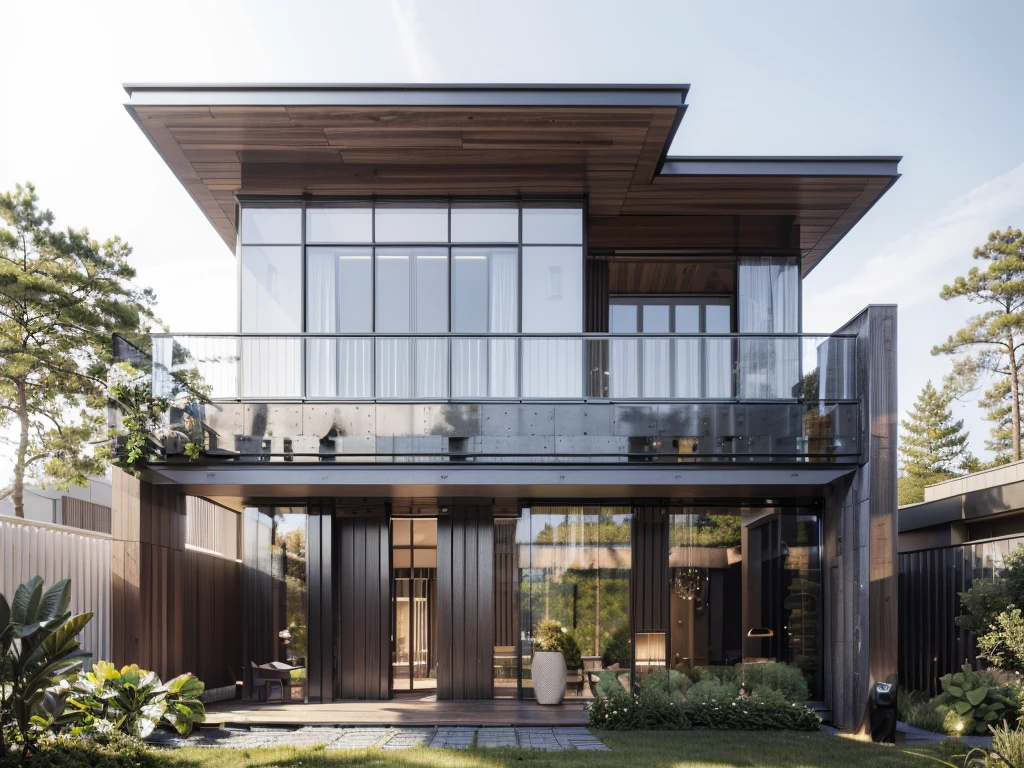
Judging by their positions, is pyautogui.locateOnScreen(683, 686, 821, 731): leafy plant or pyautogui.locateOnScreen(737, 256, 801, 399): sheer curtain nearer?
pyautogui.locateOnScreen(683, 686, 821, 731): leafy plant

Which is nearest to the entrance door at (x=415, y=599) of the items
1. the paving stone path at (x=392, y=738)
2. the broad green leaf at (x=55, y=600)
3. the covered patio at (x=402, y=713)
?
the covered patio at (x=402, y=713)

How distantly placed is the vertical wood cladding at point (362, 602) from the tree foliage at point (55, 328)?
369 inches

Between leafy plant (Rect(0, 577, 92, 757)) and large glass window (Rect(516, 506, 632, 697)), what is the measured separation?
23.0 ft

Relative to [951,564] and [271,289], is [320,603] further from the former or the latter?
[951,564]

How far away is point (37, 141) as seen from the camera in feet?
114

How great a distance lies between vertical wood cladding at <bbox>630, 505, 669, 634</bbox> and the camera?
14.9 m

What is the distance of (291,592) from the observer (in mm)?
15375

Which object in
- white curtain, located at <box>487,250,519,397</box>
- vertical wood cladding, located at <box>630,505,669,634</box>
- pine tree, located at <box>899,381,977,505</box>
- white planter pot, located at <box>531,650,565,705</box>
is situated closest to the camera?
white planter pot, located at <box>531,650,565,705</box>

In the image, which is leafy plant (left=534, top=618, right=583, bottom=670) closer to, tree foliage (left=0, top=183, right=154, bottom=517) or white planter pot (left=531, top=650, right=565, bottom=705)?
white planter pot (left=531, top=650, right=565, bottom=705)

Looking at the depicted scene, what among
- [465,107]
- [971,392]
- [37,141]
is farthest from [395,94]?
[971,392]

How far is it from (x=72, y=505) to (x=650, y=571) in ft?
73.0

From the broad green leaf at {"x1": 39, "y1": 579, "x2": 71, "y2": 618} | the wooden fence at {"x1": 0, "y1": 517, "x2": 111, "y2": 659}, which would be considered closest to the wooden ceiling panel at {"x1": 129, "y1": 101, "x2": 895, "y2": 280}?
the wooden fence at {"x1": 0, "y1": 517, "x2": 111, "y2": 659}

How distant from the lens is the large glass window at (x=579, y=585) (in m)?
14.9

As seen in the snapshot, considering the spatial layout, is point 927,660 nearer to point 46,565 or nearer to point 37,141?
point 46,565
